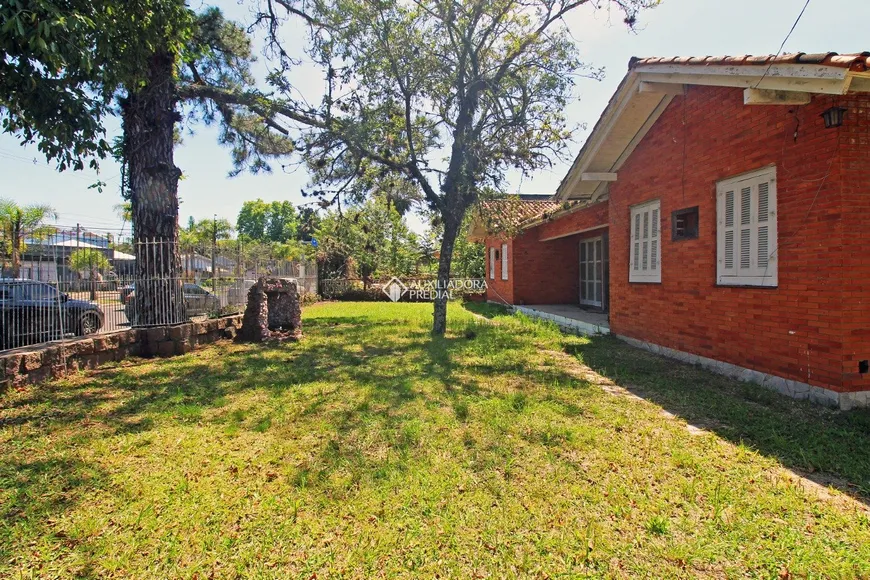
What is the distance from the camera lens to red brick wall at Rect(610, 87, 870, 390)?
4332 mm

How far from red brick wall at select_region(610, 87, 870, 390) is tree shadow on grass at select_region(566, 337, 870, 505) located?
0.44 metres

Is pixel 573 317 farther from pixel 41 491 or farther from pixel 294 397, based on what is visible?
pixel 41 491

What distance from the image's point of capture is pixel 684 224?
6.87m

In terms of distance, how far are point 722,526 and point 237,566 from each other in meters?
2.82

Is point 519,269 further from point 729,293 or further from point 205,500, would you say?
point 205,500

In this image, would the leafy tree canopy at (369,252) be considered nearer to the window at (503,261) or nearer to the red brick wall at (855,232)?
the window at (503,261)

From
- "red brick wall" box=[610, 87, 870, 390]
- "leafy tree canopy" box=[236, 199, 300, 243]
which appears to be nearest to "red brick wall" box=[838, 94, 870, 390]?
"red brick wall" box=[610, 87, 870, 390]

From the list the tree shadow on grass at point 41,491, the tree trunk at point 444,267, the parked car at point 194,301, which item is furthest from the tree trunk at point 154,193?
the tree trunk at point 444,267

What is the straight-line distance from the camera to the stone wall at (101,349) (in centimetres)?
544

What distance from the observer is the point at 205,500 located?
9.62 feet

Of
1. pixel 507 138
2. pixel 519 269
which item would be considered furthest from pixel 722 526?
pixel 519 269

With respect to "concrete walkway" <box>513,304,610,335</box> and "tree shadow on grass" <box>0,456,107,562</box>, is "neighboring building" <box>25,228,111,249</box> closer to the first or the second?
"tree shadow on grass" <box>0,456,107,562</box>

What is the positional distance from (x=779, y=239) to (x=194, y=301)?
1062 centimetres

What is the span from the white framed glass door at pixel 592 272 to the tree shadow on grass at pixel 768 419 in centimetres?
744
